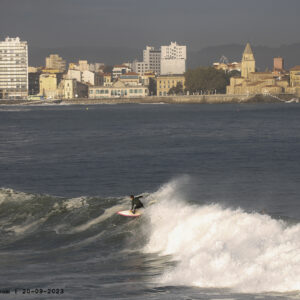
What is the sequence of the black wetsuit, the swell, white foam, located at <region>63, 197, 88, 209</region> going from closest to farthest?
the swell, the black wetsuit, white foam, located at <region>63, 197, 88, 209</region>

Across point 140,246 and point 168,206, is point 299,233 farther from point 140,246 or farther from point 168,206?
point 168,206

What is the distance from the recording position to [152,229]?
21141 millimetres

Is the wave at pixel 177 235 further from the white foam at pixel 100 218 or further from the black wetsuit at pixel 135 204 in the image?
the black wetsuit at pixel 135 204

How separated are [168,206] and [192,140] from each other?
127ft

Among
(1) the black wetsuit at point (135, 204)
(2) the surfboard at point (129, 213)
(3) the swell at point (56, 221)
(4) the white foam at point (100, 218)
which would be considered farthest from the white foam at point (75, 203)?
(1) the black wetsuit at point (135, 204)

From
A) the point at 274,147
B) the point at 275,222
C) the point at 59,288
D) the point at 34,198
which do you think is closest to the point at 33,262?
the point at 59,288

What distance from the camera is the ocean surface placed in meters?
16.2

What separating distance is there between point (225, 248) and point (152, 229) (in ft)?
12.1

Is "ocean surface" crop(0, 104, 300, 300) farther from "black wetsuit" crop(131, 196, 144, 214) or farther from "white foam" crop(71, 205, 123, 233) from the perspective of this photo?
"black wetsuit" crop(131, 196, 144, 214)

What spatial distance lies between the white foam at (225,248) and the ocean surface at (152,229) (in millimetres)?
26

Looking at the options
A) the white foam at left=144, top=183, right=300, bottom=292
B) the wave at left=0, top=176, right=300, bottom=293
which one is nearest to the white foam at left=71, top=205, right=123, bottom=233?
the wave at left=0, top=176, right=300, bottom=293

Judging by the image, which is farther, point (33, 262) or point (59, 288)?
point (33, 262)

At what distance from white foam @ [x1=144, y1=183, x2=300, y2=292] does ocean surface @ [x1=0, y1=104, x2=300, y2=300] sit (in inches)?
1.0

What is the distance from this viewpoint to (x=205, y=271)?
16719mm
